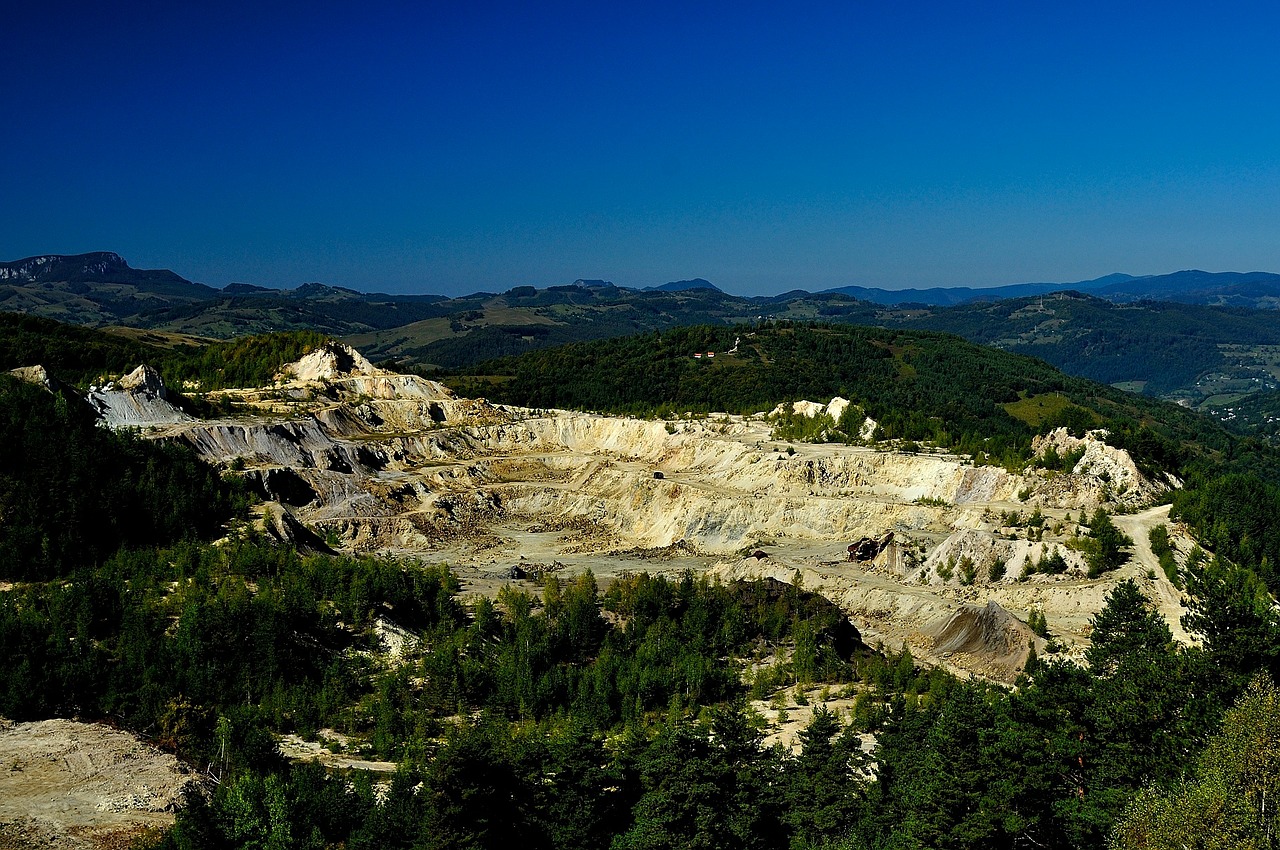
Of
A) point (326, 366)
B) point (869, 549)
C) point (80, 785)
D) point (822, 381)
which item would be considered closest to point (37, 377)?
point (326, 366)

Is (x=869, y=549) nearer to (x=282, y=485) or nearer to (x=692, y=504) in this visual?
(x=692, y=504)

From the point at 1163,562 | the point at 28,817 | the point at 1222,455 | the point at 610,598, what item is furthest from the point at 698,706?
the point at 1222,455

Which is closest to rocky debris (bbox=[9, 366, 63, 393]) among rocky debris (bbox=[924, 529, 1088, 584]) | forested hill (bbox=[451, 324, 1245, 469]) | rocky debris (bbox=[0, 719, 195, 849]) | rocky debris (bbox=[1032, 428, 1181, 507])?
rocky debris (bbox=[0, 719, 195, 849])

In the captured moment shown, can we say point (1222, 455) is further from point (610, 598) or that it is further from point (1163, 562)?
point (610, 598)

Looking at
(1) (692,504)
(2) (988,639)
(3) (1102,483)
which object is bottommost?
(2) (988,639)

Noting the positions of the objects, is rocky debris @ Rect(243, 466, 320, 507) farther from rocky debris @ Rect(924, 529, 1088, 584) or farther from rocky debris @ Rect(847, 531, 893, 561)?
rocky debris @ Rect(924, 529, 1088, 584)
